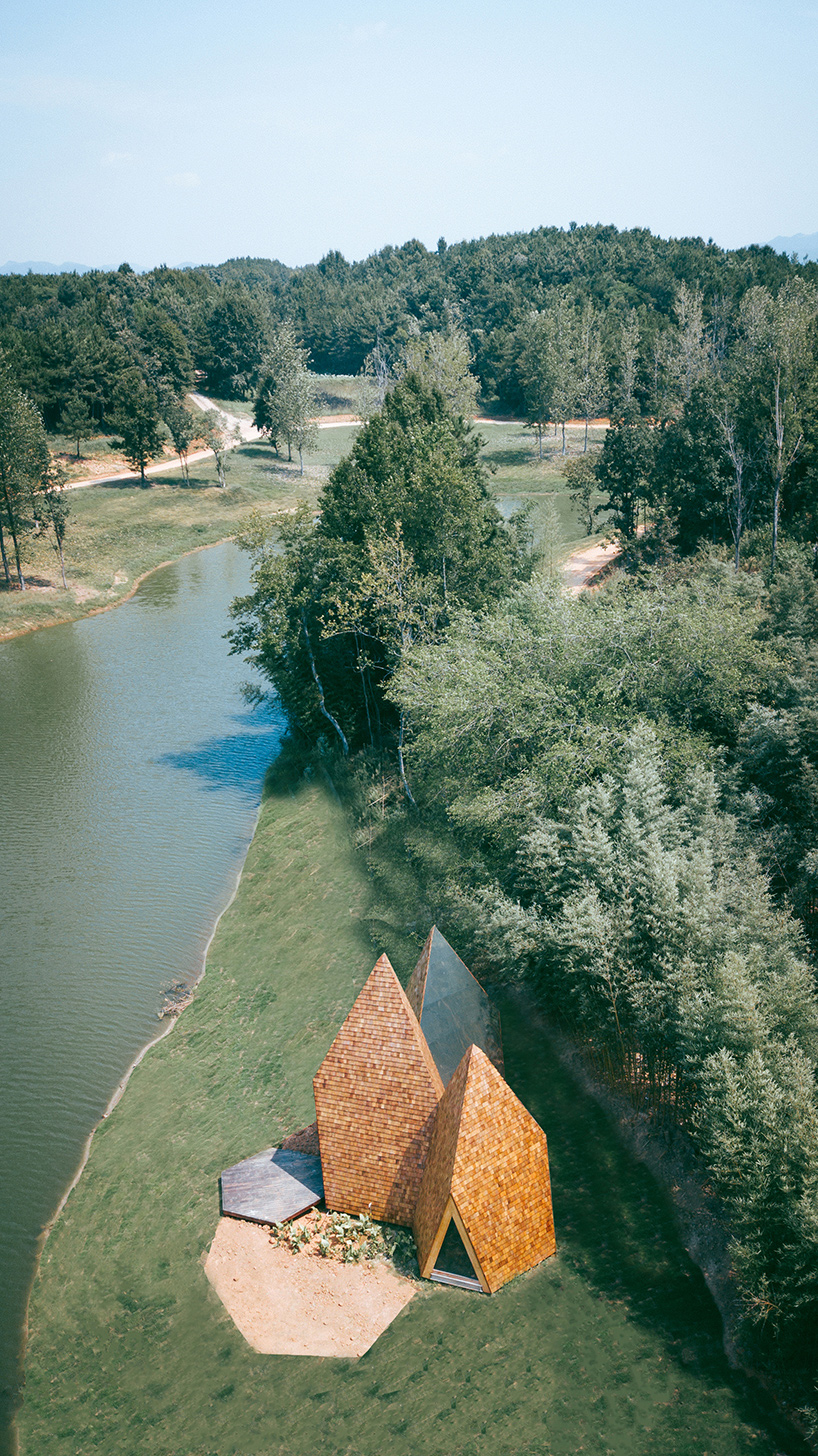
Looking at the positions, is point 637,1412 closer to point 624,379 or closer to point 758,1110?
point 758,1110

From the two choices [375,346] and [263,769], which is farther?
[375,346]

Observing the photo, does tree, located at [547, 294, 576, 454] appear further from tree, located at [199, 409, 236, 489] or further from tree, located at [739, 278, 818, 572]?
tree, located at [739, 278, 818, 572]

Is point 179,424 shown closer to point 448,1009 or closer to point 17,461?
point 17,461

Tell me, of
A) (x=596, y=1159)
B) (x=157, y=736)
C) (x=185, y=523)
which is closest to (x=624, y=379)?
(x=185, y=523)

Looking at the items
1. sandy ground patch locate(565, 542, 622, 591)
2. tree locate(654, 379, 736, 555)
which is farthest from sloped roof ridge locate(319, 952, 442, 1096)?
sandy ground patch locate(565, 542, 622, 591)

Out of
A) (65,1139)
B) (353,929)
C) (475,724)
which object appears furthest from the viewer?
(353,929)

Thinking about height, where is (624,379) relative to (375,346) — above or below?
below

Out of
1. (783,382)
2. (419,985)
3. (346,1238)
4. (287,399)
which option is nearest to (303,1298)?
(346,1238)

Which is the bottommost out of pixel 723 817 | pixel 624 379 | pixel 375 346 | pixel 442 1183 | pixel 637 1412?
pixel 637 1412

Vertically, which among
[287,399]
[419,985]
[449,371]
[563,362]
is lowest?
[419,985]
